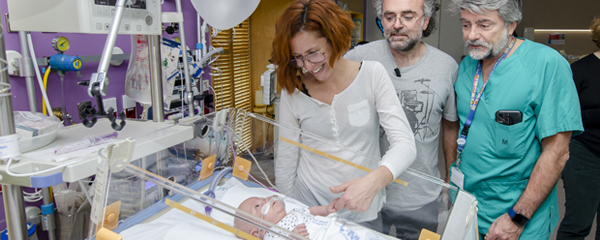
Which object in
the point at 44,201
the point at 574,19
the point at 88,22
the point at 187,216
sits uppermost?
the point at 574,19

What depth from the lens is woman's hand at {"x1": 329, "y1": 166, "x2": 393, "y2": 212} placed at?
4.15ft

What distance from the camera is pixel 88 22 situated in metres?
1.44

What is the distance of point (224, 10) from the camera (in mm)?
1585

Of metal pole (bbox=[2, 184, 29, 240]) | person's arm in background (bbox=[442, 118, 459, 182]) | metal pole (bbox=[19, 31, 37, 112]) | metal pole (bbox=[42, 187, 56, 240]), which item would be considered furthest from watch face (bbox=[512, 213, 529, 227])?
metal pole (bbox=[19, 31, 37, 112])

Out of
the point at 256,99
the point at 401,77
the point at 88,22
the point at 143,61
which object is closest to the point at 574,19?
the point at 256,99

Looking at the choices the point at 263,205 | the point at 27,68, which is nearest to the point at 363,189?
the point at 263,205

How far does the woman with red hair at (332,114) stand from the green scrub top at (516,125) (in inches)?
13.7

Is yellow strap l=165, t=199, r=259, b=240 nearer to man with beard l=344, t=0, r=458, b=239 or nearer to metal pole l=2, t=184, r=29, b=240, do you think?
metal pole l=2, t=184, r=29, b=240

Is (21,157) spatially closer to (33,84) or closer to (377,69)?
(33,84)

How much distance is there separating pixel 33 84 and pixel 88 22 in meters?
0.68

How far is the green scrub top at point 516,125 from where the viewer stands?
57.1 inches

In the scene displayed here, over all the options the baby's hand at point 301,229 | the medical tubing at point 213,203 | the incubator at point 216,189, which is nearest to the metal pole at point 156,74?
the incubator at point 216,189

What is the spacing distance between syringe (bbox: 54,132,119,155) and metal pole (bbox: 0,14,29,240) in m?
0.18

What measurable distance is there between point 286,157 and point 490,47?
3.17 feet
